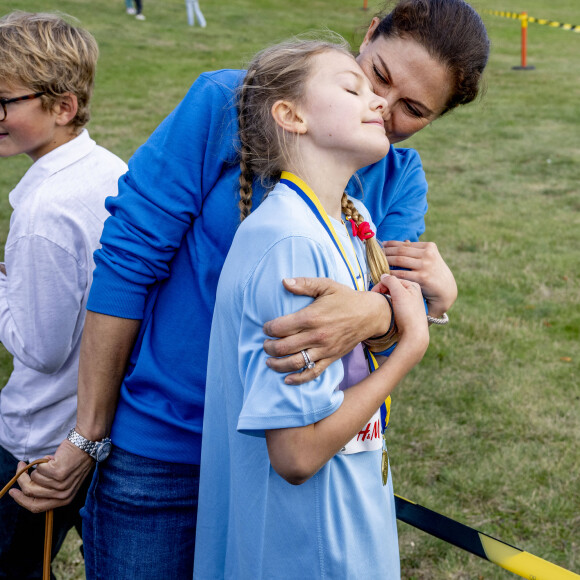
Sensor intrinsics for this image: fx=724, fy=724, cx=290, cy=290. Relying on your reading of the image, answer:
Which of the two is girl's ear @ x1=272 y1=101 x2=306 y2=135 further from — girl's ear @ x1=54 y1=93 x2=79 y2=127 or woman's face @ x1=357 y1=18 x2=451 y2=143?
girl's ear @ x1=54 y1=93 x2=79 y2=127

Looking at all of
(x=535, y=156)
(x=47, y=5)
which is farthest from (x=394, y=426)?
(x=47, y=5)

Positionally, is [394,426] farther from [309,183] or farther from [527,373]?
[309,183]

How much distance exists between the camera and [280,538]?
143 centimetres

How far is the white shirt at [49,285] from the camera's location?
76.3 inches

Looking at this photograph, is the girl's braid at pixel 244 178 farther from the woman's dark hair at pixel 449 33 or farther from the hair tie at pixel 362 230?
the woman's dark hair at pixel 449 33

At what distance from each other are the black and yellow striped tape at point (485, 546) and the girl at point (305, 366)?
1.52 ft

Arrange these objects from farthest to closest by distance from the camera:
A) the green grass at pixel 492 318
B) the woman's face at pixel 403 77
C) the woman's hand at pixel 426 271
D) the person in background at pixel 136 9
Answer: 1. the person in background at pixel 136 9
2. the green grass at pixel 492 318
3. the woman's face at pixel 403 77
4. the woman's hand at pixel 426 271

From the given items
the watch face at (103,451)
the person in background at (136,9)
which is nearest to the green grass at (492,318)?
the watch face at (103,451)

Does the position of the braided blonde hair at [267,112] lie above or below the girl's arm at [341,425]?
above

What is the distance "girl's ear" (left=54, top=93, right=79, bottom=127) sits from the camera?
217 cm

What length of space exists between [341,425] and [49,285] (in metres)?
1.01

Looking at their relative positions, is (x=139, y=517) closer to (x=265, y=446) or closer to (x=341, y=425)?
(x=265, y=446)

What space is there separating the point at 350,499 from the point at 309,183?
65 cm

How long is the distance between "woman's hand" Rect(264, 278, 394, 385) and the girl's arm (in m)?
0.08
